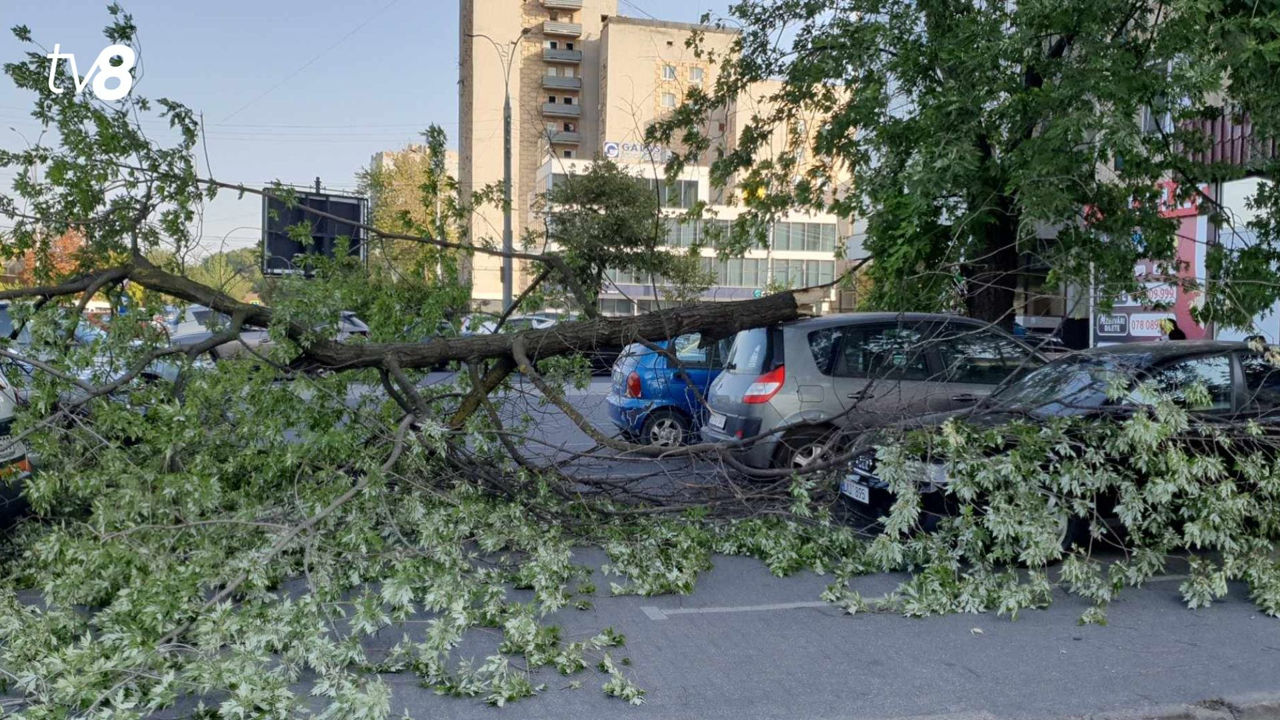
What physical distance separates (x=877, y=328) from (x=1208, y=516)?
11.7 ft

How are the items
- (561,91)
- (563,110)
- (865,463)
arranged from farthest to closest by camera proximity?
(561,91), (563,110), (865,463)

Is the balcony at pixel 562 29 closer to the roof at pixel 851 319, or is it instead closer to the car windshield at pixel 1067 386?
the roof at pixel 851 319

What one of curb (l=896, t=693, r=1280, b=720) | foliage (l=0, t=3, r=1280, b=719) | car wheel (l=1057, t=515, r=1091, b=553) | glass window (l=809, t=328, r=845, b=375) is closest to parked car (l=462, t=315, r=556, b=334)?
foliage (l=0, t=3, r=1280, b=719)

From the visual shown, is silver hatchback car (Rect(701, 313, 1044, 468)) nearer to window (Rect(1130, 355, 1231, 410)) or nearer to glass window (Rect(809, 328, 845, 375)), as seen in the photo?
glass window (Rect(809, 328, 845, 375))

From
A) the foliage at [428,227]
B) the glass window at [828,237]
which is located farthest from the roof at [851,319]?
the glass window at [828,237]

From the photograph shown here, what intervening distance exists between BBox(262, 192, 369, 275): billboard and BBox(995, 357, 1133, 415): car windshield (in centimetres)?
514

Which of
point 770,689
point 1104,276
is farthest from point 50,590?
point 1104,276

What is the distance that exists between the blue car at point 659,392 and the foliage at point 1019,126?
207cm

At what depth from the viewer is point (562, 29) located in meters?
81.6

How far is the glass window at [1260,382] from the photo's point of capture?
271 inches

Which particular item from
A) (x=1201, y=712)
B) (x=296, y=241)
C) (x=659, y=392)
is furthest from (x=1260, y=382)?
(x=296, y=241)

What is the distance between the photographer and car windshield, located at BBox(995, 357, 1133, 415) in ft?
22.1

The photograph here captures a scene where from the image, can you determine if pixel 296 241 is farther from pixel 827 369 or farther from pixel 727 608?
pixel 827 369

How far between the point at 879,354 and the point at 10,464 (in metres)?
6.50
